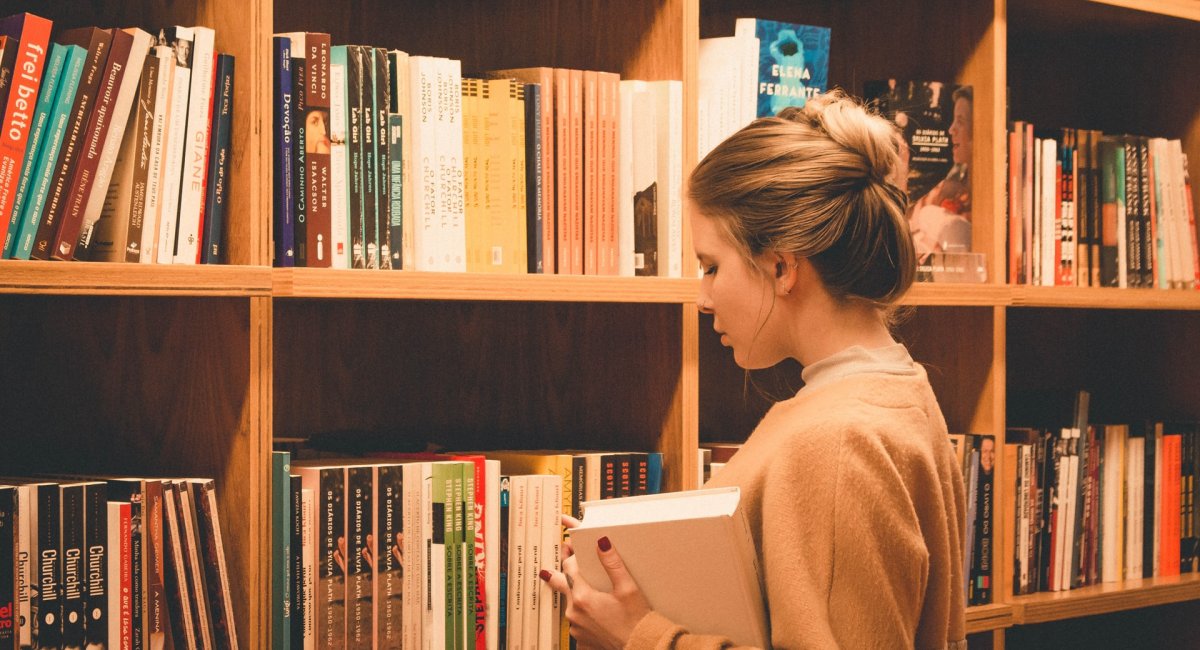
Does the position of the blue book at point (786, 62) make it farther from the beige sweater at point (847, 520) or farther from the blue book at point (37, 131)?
the blue book at point (37, 131)

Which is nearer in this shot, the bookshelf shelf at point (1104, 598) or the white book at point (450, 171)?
the white book at point (450, 171)

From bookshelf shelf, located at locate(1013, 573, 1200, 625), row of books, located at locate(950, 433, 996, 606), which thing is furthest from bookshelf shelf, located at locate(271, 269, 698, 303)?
bookshelf shelf, located at locate(1013, 573, 1200, 625)

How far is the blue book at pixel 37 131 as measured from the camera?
1345 mm

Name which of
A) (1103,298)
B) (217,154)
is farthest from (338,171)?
(1103,298)

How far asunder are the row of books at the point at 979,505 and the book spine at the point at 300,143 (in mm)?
1133

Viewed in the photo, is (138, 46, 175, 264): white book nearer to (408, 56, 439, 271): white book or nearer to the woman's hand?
(408, 56, 439, 271): white book

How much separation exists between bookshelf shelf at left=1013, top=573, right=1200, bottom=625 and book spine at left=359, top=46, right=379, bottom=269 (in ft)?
4.12

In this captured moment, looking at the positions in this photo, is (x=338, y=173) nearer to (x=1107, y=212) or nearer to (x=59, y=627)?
(x=59, y=627)

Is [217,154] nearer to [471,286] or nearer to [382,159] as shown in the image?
[382,159]

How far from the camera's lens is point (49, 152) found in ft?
4.48

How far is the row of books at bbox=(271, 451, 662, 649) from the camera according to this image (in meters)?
1.56

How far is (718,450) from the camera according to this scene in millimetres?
1986

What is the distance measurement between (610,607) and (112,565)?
0.55m

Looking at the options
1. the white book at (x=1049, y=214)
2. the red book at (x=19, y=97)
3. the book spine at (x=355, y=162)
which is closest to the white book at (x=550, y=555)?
the book spine at (x=355, y=162)
